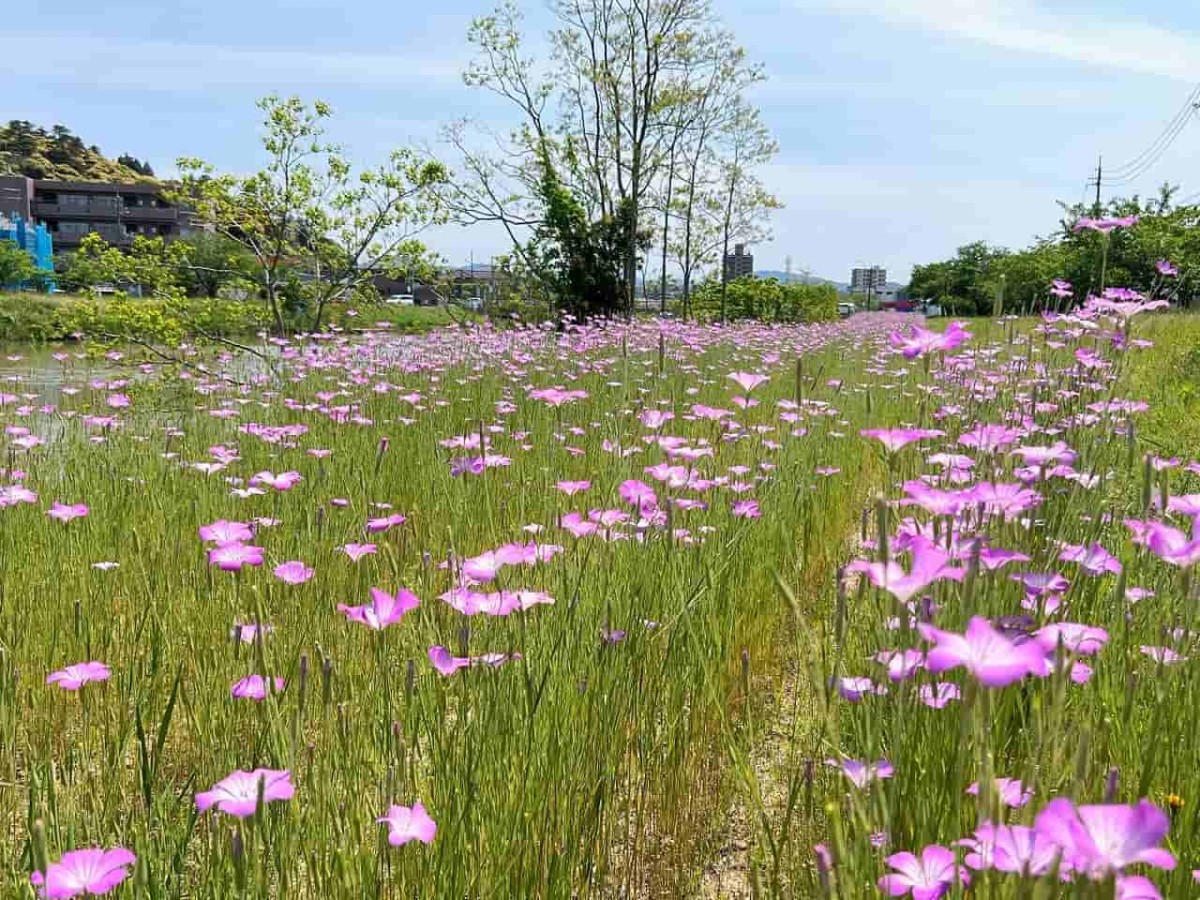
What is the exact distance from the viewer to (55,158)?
289 feet

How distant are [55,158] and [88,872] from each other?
10755 cm

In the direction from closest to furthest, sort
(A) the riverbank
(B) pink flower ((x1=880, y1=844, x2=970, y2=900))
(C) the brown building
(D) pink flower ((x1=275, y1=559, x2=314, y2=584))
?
(B) pink flower ((x1=880, y1=844, x2=970, y2=900))
(D) pink flower ((x1=275, y1=559, x2=314, y2=584))
(A) the riverbank
(C) the brown building

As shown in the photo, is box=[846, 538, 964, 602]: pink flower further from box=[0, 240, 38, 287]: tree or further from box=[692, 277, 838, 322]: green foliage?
box=[0, 240, 38, 287]: tree

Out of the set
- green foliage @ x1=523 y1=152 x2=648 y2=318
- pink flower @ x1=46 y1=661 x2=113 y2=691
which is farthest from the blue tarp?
pink flower @ x1=46 y1=661 x2=113 y2=691

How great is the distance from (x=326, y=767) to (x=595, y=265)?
13.5 metres

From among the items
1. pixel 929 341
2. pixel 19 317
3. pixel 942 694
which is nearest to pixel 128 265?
pixel 929 341

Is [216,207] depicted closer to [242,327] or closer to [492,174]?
[242,327]

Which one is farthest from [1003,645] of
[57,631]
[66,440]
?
[66,440]

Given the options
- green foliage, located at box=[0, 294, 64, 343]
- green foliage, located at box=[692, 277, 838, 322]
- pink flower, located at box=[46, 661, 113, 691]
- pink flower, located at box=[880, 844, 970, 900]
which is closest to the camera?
pink flower, located at box=[880, 844, 970, 900]

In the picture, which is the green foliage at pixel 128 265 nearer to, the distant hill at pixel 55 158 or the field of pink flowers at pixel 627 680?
the field of pink flowers at pixel 627 680

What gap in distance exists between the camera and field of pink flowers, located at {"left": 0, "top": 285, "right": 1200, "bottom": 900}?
0.97 meters

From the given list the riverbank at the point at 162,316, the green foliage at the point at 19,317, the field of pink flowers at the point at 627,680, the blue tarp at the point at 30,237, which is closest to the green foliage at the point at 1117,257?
the field of pink flowers at the point at 627,680

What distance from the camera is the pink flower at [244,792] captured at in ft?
3.16

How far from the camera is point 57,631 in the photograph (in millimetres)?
2367
